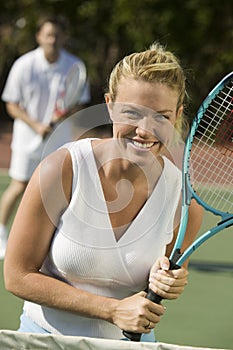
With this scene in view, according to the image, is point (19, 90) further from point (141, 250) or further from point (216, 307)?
point (141, 250)

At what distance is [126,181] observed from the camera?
7.46ft

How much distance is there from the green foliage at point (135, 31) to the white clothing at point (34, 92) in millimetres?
6316

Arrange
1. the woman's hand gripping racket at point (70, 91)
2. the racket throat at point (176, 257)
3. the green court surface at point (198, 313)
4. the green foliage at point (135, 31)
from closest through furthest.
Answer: the racket throat at point (176, 257) → the green court surface at point (198, 313) → the woman's hand gripping racket at point (70, 91) → the green foliage at point (135, 31)

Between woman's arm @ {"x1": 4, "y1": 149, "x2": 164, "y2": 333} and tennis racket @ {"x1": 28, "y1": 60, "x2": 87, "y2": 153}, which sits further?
tennis racket @ {"x1": 28, "y1": 60, "x2": 87, "y2": 153}

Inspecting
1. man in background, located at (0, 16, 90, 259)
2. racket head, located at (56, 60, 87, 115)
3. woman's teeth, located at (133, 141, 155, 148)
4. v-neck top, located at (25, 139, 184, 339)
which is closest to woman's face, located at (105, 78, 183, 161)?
woman's teeth, located at (133, 141, 155, 148)

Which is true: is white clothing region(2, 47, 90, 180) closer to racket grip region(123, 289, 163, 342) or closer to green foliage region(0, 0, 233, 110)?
racket grip region(123, 289, 163, 342)

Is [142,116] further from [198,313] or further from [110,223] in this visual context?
[198,313]

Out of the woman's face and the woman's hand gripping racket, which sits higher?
the woman's face

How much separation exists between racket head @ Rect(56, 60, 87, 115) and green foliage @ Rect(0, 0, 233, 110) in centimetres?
602

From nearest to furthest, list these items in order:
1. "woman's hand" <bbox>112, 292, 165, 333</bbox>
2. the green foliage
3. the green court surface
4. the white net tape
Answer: the white net tape, "woman's hand" <bbox>112, 292, 165, 333</bbox>, the green court surface, the green foliage

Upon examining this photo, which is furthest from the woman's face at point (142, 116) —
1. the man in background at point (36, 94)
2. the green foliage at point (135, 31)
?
the green foliage at point (135, 31)

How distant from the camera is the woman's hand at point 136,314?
6.88 feet

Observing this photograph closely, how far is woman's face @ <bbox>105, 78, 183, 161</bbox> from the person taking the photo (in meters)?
2.14

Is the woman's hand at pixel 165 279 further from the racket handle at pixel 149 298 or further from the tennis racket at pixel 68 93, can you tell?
the tennis racket at pixel 68 93
